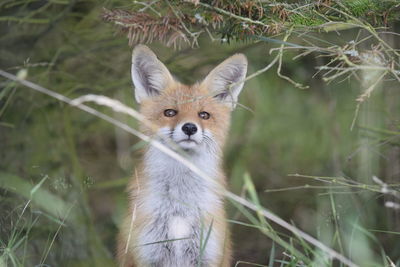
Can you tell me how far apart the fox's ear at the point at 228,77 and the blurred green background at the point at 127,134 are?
3.33ft

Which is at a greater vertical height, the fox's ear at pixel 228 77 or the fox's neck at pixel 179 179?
the fox's ear at pixel 228 77

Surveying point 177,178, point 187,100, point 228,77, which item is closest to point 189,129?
point 187,100

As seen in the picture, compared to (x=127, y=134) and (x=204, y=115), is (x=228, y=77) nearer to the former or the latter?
(x=204, y=115)

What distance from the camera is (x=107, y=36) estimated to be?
672 cm

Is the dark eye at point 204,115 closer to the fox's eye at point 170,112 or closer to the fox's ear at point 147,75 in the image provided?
the fox's eye at point 170,112

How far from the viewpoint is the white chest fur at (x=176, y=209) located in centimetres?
441

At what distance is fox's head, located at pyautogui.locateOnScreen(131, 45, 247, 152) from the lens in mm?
4516

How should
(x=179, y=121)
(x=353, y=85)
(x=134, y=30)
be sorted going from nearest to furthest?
1. (x=134, y=30)
2. (x=179, y=121)
3. (x=353, y=85)

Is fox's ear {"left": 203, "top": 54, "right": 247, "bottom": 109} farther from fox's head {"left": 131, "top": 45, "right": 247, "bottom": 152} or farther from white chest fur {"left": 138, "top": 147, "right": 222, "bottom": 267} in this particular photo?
white chest fur {"left": 138, "top": 147, "right": 222, "bottom": 267}

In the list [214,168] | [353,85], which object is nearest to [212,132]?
[214,168]

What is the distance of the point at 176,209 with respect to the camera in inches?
177

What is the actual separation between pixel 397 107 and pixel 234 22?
3421 millimetres

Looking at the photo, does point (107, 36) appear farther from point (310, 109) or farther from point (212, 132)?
point (310, 109)

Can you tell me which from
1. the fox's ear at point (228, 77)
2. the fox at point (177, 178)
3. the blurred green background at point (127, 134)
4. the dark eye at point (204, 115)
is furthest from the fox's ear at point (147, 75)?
the blurred green background at point (127, 134)
